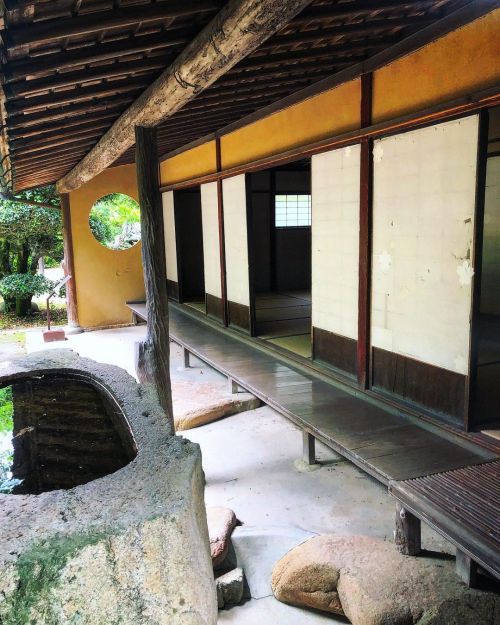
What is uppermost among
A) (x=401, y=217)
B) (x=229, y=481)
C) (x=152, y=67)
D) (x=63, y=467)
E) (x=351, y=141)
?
(x=152, y=67)

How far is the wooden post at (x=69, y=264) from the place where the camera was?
996 cm

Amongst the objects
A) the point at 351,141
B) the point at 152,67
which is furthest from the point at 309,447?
the point at 152,67

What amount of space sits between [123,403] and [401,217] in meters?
2.49

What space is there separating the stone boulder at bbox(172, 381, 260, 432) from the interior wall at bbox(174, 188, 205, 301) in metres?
4.48

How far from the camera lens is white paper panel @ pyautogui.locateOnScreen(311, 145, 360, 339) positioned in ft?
14.7

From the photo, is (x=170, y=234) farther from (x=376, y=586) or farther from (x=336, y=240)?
(x=376, y=586)

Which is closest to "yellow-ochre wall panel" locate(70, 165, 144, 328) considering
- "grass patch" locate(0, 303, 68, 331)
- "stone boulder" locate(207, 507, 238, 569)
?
"grass patch" locate(0, 303, 68, 331)

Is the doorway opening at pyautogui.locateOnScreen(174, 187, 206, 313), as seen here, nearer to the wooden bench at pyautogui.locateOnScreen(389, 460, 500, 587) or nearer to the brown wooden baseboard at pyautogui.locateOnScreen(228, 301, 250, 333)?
the brown wooden baseboard at pyautogui.locateOnScreen(228, 301, 250, 333)

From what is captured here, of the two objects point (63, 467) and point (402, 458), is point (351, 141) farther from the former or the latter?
point (63, 467)

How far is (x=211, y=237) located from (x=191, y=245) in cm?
268

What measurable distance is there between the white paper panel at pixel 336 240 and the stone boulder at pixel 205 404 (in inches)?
47.8

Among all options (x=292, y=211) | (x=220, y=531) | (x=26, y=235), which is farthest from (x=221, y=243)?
(x=26, y=235)

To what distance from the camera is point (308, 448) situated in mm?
4152

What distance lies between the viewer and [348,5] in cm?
296
